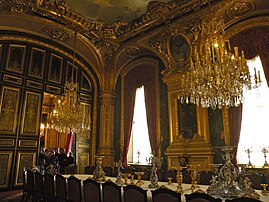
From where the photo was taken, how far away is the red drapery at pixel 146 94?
715 centimetres

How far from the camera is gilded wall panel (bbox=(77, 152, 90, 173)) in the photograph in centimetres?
779

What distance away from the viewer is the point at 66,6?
6.09 meters

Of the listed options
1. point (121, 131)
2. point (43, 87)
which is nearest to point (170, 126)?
point (121, 131)

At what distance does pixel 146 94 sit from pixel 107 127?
6.09ft

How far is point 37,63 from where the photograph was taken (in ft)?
24.3

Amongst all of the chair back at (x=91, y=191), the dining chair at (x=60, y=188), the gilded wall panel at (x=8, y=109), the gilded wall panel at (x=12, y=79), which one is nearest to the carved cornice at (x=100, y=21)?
the gilded wall panel at (x=12, y=79)

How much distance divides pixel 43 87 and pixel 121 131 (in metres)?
2.96

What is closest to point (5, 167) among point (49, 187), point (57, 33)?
point (49, 187)

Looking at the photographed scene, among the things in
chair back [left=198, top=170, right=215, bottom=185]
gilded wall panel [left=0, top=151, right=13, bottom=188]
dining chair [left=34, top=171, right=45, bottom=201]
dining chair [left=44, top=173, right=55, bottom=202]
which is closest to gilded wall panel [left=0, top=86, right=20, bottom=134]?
gilded wall panel [left=0, top=151, right=13, bottom=188]

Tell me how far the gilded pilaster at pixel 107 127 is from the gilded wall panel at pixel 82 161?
55 cm

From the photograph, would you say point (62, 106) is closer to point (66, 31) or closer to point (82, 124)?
point (82, 124)

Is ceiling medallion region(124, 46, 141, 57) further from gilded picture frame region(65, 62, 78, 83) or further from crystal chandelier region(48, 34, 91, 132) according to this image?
crystal chandelier region(48, 34, 91, 132)

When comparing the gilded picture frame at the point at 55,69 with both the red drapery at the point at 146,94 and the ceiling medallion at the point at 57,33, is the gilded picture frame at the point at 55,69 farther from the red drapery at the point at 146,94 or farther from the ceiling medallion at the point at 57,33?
the red drapery at the point at 146,94

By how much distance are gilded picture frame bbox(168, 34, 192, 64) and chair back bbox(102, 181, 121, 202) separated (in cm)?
412
